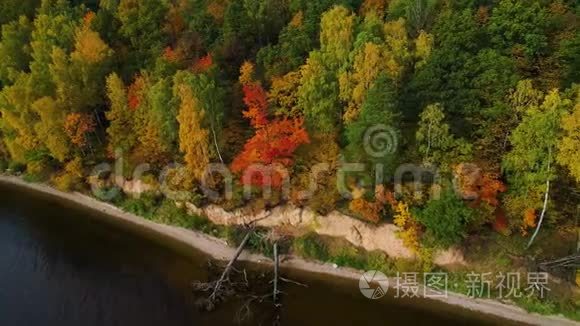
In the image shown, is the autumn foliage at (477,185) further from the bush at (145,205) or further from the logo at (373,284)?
the bush at (145,205)

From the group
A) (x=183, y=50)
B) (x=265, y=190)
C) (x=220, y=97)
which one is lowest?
(x=265, y=190)

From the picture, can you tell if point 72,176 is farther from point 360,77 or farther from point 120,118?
point 360,77

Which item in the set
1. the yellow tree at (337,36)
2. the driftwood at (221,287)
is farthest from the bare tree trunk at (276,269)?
the yellow tree at (337,36)

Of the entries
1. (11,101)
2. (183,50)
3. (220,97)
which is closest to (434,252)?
(220,97)

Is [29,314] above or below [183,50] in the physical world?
below

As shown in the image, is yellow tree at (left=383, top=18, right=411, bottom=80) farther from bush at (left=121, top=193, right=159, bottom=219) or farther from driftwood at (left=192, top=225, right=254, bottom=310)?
bush at (left=121, top=193, right=159, bottom=219)

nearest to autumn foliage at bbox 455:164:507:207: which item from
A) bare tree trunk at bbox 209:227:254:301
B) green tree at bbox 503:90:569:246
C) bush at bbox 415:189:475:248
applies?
bush at bbox 415:189:475:248

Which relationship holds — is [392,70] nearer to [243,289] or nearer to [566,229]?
[566,229]
